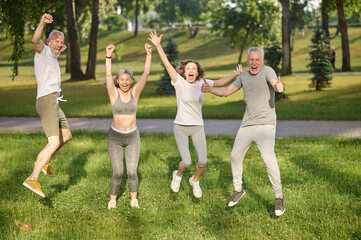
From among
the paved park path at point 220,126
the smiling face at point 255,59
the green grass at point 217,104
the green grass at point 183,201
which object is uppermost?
the smiling face at point 255,59

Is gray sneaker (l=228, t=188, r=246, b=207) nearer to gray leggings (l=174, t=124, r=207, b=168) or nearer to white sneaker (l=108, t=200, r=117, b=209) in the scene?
gray leggings (l=174, t=124, r=207, b=168)

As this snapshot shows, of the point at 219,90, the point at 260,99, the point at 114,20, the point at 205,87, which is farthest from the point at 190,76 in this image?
the point at 114,20

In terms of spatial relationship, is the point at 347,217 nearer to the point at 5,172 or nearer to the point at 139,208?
the point at 139,208

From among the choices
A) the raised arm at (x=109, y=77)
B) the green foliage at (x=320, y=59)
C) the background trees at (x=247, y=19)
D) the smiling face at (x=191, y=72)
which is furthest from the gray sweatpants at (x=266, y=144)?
the background trees at (x=247, y=19)

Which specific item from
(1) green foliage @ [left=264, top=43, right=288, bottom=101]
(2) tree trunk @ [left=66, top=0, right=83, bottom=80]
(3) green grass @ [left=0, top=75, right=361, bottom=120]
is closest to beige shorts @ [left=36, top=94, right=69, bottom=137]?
(3) green grass @ [left=0, top=75, right=361, bottom=120]

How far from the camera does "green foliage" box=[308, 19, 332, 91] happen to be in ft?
74.4

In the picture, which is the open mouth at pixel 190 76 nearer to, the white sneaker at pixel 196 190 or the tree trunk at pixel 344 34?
the white sneaker at pixel 196 190

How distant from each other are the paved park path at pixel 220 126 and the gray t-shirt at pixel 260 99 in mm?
5639

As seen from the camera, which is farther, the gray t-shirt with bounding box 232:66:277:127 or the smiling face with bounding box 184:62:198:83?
the smiling face with bounding box 184:62:198:83

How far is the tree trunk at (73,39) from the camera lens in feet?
97.0

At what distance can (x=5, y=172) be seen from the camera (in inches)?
315

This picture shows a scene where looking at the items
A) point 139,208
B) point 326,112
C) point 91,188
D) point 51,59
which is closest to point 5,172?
point 91,188

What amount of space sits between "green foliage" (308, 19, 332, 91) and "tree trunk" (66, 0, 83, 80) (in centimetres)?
1530

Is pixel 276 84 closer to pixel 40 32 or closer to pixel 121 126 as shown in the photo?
pixel 121 126
